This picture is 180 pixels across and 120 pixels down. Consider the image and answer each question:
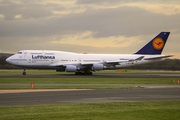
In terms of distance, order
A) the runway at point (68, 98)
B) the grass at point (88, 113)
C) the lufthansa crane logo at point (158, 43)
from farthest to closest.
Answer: the lufthansa crane logo at point (158, 43)
the runway at point (68, 98)
the grass at point (88, 113)

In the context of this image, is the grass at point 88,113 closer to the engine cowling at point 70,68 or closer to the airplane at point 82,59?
the engine cowling at point 70,68

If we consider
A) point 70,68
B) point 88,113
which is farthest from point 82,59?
point 88,113

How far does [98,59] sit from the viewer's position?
57625 mm

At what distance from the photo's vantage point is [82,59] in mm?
57125

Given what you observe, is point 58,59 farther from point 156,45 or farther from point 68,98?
point 68,98

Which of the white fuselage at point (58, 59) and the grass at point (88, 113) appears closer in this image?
the grass at point (88, 113)

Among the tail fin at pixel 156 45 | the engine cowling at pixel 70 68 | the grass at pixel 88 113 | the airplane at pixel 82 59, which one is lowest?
the grass at pixel 88 113

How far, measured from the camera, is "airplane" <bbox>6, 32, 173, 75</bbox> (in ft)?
176

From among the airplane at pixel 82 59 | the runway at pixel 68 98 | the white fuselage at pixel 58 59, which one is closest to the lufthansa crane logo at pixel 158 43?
the airplane at pixel 82 59

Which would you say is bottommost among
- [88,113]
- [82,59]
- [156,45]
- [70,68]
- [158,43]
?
[88,113]

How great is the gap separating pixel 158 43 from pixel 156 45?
0.72m

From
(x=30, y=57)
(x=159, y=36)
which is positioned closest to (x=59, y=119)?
(x=30, y=57)

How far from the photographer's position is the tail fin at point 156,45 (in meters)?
61.4

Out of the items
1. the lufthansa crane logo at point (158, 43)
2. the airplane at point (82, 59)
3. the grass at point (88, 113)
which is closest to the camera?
the grass at point (88, 113)
